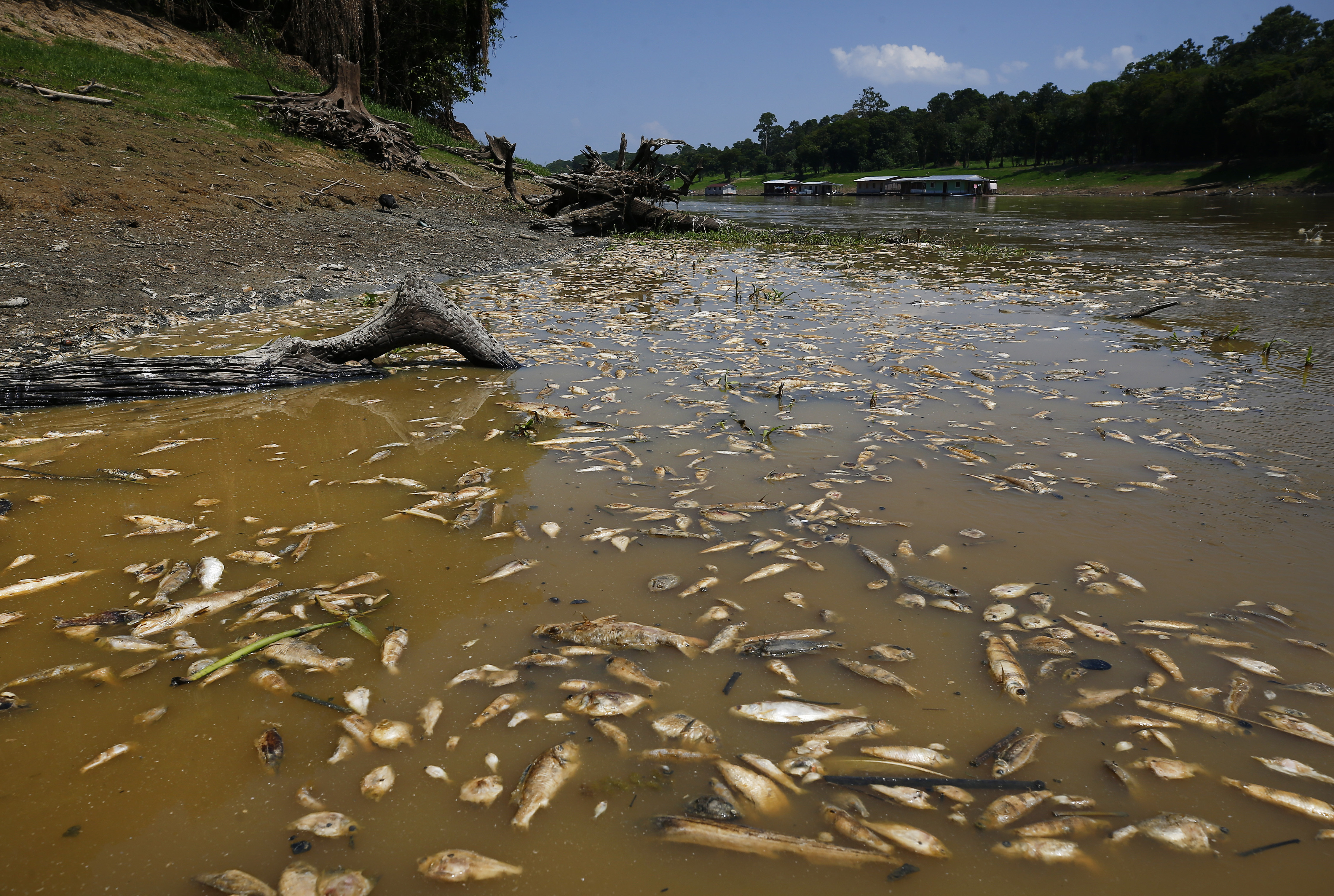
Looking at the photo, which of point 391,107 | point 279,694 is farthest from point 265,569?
point 391,107

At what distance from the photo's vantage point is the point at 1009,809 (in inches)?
75.7

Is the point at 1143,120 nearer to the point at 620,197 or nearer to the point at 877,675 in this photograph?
the point at 620,197

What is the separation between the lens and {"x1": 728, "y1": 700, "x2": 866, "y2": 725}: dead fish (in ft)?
7.42

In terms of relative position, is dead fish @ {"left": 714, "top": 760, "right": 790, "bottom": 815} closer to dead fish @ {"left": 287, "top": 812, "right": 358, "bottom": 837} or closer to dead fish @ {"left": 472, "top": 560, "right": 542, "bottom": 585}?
dead fish @ {"left": 287, "top": 812, "right": 358, "bottom": 837}

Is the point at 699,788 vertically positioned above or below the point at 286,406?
below

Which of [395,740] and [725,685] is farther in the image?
[725,685]

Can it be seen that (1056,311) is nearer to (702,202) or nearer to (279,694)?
(279,694)

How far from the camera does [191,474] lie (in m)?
4.06

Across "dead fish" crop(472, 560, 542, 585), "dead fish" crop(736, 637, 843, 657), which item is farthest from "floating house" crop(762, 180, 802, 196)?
"dead fish" crop(736, 637, 843, 657)

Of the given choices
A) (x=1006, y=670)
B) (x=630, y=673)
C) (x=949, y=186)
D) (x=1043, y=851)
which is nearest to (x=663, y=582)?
(x=630, y=673)

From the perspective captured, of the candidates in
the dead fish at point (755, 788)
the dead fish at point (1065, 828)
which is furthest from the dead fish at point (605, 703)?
the dead fish at point (1065, 828)

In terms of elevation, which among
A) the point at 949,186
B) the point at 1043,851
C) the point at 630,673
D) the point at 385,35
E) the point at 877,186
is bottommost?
the point at 1043,851

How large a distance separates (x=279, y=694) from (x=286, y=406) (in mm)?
3769

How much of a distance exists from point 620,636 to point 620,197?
19.3 m
